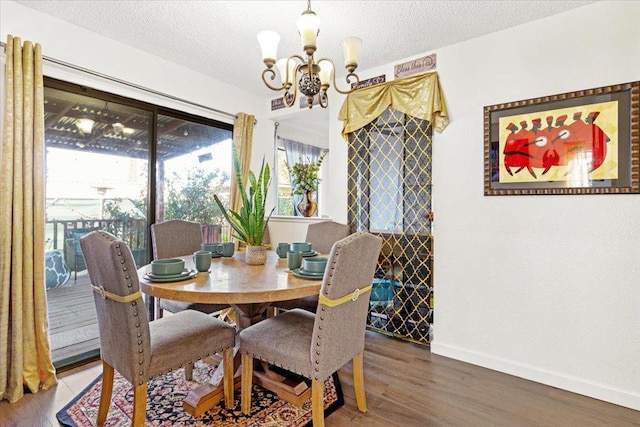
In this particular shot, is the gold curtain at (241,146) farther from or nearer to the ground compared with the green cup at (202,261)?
farther from the ground

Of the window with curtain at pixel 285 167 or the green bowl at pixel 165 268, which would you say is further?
the window with curtain at pixel 285 167

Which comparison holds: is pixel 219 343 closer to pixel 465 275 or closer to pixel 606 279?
pixel 465 275

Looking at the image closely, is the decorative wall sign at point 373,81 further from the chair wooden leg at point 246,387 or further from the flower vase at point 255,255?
the chair wooden leg at point 246,387

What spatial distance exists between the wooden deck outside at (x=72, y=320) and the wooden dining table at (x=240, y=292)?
120 centimetres

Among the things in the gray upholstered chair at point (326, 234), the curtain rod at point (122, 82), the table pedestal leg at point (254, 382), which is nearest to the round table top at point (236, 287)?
the table pedestal leg at point (254, 382)

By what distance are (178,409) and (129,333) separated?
0.72 metres

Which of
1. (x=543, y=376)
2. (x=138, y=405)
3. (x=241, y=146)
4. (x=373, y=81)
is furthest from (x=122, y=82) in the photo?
(x=543, y=376)

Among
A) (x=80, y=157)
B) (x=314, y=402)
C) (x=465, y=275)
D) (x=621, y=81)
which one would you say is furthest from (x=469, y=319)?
(x=80, y=157)

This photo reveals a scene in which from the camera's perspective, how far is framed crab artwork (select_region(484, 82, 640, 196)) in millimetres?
1953

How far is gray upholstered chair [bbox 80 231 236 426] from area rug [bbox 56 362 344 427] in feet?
0.68

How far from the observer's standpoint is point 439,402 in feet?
6.33

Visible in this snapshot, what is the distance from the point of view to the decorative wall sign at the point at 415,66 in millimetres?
2684

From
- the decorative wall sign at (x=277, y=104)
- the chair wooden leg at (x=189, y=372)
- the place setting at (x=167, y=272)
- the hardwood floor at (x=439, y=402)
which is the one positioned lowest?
the hardwood floor at (x=439, y=402)

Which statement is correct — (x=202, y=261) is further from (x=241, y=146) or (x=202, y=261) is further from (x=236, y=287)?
(x=241, y=146)
